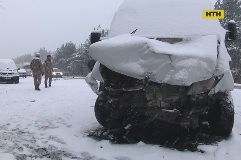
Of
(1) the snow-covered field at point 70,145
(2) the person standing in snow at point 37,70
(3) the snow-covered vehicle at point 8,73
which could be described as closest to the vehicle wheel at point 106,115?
(1) the snow-covered field at point 70,145

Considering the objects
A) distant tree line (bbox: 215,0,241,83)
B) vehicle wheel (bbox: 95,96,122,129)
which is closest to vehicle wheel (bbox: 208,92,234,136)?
vehicle wheel (bbox: 95,96,122,129)

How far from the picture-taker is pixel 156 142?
5.20 m

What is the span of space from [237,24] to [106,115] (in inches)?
1553

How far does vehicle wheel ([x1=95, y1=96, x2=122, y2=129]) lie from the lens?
5102mm

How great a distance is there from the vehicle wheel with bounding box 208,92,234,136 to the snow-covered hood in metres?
0.90

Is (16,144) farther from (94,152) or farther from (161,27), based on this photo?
(161,27)

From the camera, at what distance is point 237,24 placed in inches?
1641

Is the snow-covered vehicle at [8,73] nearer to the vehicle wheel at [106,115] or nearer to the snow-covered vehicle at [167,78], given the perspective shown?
the vehicle wheel at [106,115]

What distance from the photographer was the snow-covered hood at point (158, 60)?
4453 mm

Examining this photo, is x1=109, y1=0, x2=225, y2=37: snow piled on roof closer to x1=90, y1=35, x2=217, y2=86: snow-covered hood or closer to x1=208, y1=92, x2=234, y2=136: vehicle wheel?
x1=90, y1=35, x2=217, y2=86: snow-covered hood

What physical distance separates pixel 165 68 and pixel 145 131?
1461mm

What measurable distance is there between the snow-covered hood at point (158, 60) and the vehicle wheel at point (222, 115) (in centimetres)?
90

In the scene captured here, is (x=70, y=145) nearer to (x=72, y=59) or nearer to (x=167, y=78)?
(x=167, y=78)

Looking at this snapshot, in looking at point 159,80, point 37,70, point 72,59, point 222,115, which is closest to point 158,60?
point 159,80
